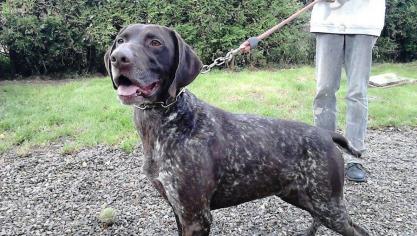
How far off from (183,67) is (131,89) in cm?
34

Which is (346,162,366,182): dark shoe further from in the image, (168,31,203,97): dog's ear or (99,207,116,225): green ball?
(168,31,203,97): dog's ear

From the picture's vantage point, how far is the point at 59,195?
4680mm

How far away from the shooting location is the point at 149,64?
2783 mm

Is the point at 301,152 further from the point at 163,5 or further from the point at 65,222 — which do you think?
the point at 163,5

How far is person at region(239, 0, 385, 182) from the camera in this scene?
179 inches

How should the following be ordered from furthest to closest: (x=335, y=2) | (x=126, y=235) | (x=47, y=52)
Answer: (x=47, y=52) < (x=335, y=2) < (x=126, y=235)

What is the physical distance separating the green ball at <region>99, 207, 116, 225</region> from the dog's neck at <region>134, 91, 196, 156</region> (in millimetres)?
1197

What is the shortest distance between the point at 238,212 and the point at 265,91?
4435 mm

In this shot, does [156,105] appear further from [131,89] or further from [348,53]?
[348,53]

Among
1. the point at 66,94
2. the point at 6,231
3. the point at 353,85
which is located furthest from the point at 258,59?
the point at 6,231

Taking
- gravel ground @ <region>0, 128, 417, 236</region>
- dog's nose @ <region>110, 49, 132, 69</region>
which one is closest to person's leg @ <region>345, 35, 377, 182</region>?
gravel ground @ <region>0, 128, 417, 236</region>

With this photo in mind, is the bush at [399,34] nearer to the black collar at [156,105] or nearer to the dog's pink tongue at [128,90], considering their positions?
the black collar at [156,105]

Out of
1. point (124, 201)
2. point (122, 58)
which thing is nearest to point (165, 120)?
point (122, 58)

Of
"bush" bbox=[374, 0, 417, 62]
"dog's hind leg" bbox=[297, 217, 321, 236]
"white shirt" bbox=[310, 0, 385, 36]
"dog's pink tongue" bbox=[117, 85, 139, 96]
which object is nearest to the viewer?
"dog's pink tongue" bbox=[117, 85, 139, 96]
